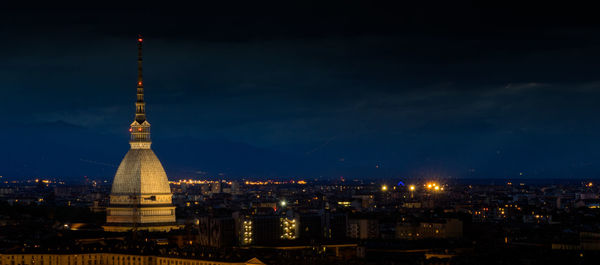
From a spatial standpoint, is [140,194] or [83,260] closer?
[83,260]

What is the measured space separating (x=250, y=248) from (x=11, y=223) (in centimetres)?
3759

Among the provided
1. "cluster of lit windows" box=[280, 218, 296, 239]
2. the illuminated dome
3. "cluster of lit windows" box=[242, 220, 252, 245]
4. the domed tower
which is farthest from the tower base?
"cluster of lit windows" box=[280, 218, 296, 239]

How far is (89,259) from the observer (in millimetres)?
100375

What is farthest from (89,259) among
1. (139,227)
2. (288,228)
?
(288,228)

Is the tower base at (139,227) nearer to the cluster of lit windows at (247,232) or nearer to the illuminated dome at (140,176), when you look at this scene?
the illuminated dome at (140,176)

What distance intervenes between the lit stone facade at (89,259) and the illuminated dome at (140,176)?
17439 mm

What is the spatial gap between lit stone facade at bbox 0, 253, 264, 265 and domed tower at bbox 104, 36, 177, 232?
16.4 m

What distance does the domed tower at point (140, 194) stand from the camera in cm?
11762

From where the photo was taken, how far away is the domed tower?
118 m

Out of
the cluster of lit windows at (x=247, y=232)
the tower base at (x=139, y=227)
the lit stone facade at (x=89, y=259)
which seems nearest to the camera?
the lit stone facade at (x=89, y=259)

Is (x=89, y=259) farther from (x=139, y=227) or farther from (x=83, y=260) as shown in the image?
(x=139, y=227)

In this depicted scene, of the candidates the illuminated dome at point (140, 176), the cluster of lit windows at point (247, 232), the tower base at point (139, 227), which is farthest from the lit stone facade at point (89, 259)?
the illuminated dome at point (140, 176)

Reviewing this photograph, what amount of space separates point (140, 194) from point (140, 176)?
1589 millimetres

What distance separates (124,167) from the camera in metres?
119
